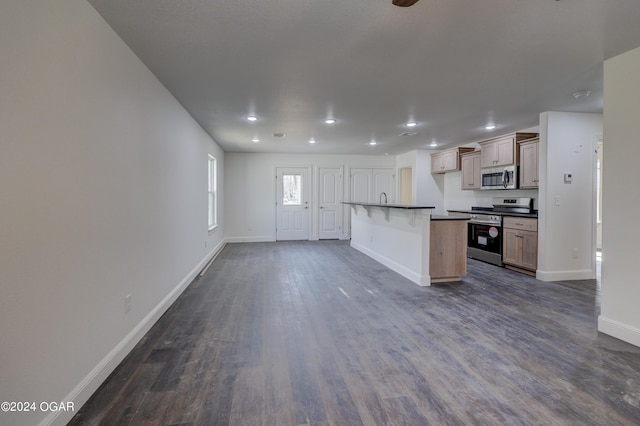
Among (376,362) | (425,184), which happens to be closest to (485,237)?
(425,184)

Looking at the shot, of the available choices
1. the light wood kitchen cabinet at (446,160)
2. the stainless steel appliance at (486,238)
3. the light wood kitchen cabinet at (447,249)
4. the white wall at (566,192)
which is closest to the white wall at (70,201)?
the light wood kitchen cabinet at (447,249)

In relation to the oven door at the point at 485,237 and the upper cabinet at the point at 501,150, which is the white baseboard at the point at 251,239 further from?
the upper cabinet at the point at 501,150

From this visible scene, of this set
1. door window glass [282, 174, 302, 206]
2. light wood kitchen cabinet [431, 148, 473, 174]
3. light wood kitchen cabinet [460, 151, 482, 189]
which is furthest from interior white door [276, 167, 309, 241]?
light wood kitchen cabinet [460, 151, 482, 189]

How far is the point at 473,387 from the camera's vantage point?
1.98m

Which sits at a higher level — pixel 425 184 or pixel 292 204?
pixel 425 184

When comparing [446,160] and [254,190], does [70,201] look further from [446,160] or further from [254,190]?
[446,160]

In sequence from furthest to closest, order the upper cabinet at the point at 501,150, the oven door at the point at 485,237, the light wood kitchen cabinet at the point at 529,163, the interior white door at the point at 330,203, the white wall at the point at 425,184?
the interior white door at the point at 330,203
the white wall at the point at 425,184
the oven door at the point at 485,237
the upper cabinet at the point at 501,150
the light wood kitchen cabinet at the point at 529,163

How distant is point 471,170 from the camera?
21.2 feet

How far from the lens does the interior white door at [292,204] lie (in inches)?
331

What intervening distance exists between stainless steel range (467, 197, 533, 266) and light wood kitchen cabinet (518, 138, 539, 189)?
1.82 ft

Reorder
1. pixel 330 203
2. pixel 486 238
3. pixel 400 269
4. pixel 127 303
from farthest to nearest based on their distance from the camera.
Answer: pixel 330 203
pixel 486 238
pixel 400 269
pixel 127 303

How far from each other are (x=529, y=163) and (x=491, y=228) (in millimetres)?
1194

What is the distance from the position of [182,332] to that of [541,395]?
8.70ft

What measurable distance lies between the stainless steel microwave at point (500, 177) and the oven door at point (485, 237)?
707 mm
